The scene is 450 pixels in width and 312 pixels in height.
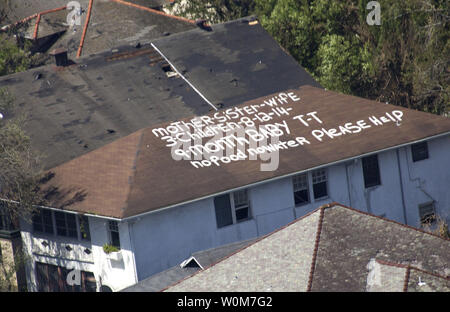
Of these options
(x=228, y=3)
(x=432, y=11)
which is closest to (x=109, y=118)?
(x=432, y=11)

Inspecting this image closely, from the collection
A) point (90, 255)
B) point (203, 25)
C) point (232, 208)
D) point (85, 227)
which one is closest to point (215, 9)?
point (203, 25)

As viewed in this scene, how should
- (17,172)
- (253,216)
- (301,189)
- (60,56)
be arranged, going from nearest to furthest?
(17,172) → (253,216) → (301,189) → (60,56)

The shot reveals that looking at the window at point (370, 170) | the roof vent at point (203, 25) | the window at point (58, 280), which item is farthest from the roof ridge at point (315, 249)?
the roof vent at point (203, 25)

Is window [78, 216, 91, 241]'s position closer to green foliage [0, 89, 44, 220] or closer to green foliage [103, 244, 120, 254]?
green foliage [103, 244, 120, 254]

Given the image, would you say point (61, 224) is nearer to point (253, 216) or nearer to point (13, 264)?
point (13, 264)

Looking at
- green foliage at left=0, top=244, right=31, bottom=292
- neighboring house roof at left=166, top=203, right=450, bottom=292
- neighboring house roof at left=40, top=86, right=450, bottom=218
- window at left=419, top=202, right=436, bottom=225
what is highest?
neighboring house roof at left=40, top=86, right=450, bottom=218

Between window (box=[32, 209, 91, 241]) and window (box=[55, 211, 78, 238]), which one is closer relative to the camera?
window (box=[32, 209, 91, 241])

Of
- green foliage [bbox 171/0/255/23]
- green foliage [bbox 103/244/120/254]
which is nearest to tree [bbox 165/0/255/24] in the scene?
green foliage [bbox 171/0/255/23]

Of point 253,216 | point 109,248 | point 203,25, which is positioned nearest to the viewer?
point 109,248

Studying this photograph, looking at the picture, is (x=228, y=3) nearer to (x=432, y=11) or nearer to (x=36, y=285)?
(x=432, y=11)
